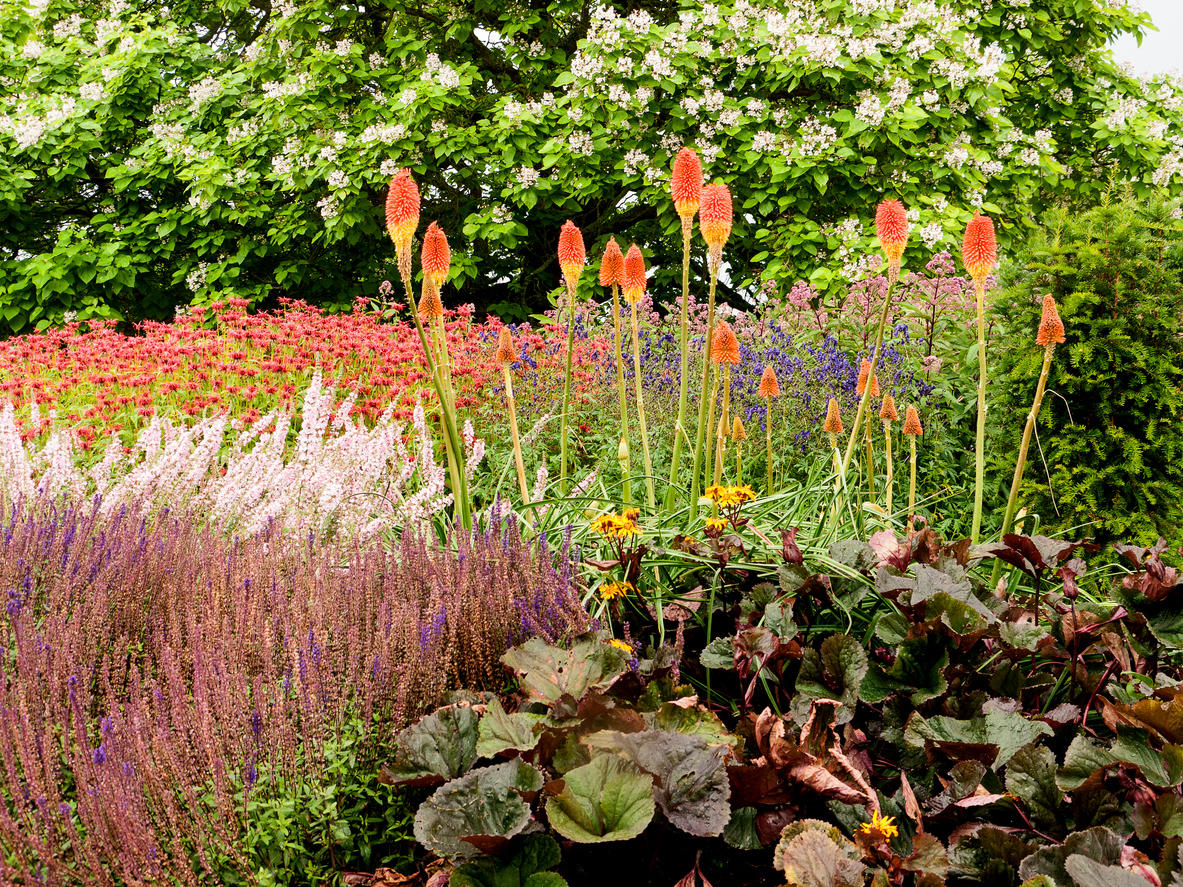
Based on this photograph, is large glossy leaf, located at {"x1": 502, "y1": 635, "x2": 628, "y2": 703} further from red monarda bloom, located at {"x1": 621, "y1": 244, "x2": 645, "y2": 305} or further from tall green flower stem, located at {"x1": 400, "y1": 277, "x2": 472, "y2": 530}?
red monarda bloom, located at {"x1": 621, "y1": 244, "x2": 645, "y2": 305}

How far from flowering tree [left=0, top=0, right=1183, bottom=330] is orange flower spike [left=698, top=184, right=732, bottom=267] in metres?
5.50

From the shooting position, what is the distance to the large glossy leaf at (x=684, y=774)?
1251 mm

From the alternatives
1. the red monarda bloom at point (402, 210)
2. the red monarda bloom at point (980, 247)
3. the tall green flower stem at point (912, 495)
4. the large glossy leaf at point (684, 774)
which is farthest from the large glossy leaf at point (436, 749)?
the red monarda bloom at point (980, 247)

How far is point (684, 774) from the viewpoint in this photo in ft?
4.25

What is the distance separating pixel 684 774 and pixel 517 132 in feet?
27.9

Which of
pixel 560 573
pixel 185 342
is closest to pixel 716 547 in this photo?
pixel 560 573

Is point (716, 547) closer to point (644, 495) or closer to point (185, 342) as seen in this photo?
point (644, 495)

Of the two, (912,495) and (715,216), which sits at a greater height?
(715,216)

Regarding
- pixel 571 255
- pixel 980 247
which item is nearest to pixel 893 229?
pixel 980 247

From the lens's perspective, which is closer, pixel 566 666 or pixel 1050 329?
pixel 566 666

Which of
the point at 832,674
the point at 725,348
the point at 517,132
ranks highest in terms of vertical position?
the point at 517,132

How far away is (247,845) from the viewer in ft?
4.59

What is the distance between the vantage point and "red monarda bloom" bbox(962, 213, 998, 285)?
2562 millimetres

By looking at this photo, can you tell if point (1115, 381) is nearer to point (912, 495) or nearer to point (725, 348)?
point (912, 495)
